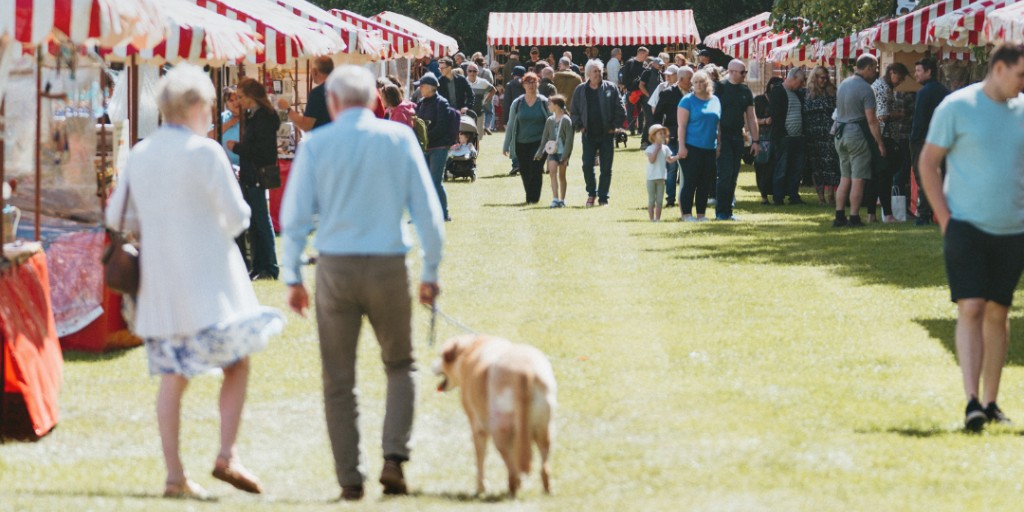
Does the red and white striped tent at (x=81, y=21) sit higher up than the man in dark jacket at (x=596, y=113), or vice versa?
the red and white striped tent at (x=81, y=21)

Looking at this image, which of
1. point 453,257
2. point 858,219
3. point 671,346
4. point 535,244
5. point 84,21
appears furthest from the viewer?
point 858,219

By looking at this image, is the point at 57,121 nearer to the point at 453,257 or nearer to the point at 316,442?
the point at 316,442

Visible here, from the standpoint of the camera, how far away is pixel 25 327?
780 centimetres

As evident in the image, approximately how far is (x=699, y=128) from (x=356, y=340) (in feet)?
38.6

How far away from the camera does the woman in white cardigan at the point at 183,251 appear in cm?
619

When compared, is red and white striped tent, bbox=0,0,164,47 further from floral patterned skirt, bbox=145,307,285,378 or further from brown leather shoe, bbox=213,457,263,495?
brown leather shoe, bbox=213,457,263,495

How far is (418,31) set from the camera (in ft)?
112

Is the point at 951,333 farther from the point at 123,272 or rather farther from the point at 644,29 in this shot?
the point at 644,29

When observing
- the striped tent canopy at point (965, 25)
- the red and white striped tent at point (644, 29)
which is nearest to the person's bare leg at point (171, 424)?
the striped tent canopy at point (965, 25)

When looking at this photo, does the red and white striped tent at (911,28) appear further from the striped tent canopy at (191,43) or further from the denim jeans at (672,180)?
the striped tent canopy at (191,43)

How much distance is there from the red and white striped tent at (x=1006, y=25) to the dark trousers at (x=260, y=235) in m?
5.65

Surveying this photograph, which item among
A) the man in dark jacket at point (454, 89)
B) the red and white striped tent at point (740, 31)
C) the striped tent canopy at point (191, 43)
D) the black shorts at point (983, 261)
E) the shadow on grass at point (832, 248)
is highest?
the red and white striped tent at point (740, 31)

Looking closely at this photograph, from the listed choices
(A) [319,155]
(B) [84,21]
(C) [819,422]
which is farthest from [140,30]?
(C) [819,422]

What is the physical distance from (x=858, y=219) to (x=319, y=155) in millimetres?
12588
